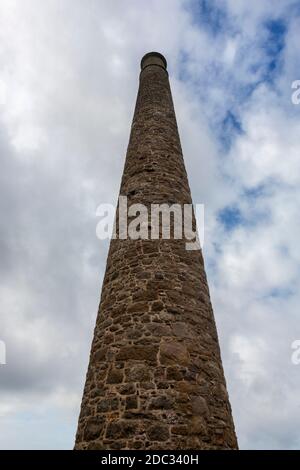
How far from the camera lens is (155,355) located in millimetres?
6961

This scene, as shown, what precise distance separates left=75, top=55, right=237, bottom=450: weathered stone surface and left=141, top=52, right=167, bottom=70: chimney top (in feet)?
23.4

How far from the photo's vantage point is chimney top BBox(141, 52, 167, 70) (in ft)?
49.7

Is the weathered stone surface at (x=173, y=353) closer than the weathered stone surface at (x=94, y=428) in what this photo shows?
No

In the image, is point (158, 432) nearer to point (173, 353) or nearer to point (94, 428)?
point (94, 428)

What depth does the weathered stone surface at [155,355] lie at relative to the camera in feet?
20.6

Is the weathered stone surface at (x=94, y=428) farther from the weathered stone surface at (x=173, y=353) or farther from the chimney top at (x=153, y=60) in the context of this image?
the chimney top at (x=153, y=60)

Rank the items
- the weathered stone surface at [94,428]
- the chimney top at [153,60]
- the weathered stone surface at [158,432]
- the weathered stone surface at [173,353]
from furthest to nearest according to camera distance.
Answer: the chimney top at [153,60]
the weathered stone surface at [173,353]
the weathered stone surface at [94,428]
the weathered stone surface at [158,432]

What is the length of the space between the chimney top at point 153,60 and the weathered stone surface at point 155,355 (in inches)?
281

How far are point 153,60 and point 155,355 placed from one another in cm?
1220

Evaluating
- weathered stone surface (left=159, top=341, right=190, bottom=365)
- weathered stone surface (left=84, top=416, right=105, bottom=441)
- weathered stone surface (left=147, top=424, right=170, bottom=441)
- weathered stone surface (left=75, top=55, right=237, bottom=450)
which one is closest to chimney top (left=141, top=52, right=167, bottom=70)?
weathered stone surface (left=75, top=55, right=237, bottom=450)

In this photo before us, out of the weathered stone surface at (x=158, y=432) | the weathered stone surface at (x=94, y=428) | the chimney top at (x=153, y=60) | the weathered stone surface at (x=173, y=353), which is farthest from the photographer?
the chimney top at (x=153, y=60)

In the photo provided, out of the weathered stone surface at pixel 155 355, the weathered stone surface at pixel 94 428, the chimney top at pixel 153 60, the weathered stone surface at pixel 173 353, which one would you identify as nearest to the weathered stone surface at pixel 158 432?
the weathered stone surface at pixel 155 355

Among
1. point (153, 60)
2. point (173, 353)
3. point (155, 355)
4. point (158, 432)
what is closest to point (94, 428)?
point (158, 432)
